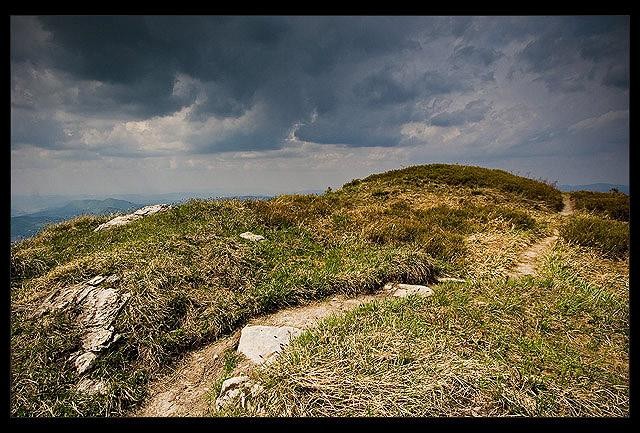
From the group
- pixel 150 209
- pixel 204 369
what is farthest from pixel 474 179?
pixel 204 369

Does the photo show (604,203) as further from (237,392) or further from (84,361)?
(84,361)

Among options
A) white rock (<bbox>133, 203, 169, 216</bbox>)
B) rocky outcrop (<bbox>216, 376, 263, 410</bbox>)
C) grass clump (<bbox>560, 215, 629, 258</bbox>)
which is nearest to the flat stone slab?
rocky outcrop (<bbox>216, 376, 263, 410</bbox>)

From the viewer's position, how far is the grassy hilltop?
501 centimetres

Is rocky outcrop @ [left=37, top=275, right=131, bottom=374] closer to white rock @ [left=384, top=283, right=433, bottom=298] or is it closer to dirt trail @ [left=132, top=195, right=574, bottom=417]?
dirt trail @ [left=132, top=195, right=574, bottom=417]

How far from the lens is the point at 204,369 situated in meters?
6.45

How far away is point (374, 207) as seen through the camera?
57.4 feet

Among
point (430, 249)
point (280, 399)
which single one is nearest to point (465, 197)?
point (430, 249)

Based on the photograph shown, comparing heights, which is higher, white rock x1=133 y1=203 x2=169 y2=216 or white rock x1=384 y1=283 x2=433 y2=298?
white rock x1=133 y1=203 x2=169 y2=216

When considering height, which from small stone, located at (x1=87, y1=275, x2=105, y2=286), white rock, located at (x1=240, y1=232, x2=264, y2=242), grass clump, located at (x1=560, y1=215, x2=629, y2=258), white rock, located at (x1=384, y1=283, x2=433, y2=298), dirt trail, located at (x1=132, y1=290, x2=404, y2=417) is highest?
white rock, located at (x1=240, y1=232, x2=264, y2=242)

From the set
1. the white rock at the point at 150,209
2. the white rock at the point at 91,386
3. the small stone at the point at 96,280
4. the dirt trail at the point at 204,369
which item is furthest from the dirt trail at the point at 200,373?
the white rock at the point at 150,209

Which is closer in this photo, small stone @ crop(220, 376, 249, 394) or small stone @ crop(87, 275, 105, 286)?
small stone @ crop(220, 376, 249, 394)

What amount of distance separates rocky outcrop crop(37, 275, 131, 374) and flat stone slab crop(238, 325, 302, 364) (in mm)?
2476

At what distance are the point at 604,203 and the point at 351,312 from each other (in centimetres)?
1980

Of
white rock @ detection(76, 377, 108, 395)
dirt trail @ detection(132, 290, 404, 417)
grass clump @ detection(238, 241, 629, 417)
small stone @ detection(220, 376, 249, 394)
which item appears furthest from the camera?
white rock @ detection(76, 377, 108, 395)
